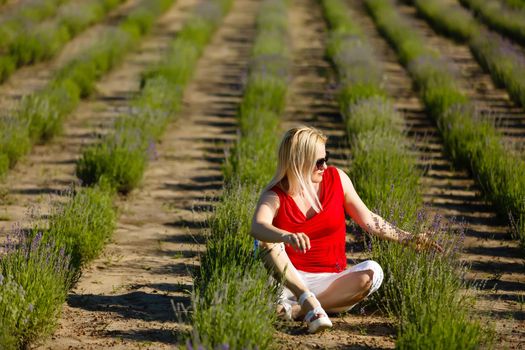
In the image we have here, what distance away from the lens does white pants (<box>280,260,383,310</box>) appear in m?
4.40

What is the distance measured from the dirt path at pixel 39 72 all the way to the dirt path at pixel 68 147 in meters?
0.64

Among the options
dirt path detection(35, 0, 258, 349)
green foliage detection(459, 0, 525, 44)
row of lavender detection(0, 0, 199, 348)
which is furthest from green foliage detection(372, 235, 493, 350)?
green foliage detection(459, 0, 525, 44)

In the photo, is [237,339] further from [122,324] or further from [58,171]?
[58,171]

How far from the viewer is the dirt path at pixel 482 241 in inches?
190

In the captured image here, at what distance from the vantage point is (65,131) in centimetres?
975

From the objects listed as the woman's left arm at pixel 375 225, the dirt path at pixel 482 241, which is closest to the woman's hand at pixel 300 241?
the woman's left arm at pixel 375 225

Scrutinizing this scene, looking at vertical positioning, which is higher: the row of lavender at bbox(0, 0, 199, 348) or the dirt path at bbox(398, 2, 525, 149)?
the row of lavender at bbox(0, 0, 199, 348)

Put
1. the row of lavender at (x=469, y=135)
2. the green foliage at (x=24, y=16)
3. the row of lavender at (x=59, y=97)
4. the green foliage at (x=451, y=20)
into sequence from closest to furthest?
1. the row of lavender at (x=469, y=135)
2. the row of lavender at (x=59, y=97)
3. the green foliage at (x=24, y=16)
4. the green foliage at (x=451, y=20)

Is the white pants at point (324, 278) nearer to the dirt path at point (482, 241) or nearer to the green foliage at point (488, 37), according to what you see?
the dirt path at point (482, 241)

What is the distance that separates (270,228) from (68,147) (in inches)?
206

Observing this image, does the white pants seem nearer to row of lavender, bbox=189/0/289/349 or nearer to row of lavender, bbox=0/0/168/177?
row of lavender, bbox=189/0/289/349

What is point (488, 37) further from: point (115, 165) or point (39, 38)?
point (115, 165)

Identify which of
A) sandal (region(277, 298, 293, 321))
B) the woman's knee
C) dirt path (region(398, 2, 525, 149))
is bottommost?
dirt path (region(398, 2, 525, 149))

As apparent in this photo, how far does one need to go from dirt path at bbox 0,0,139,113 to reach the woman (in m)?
5.26
